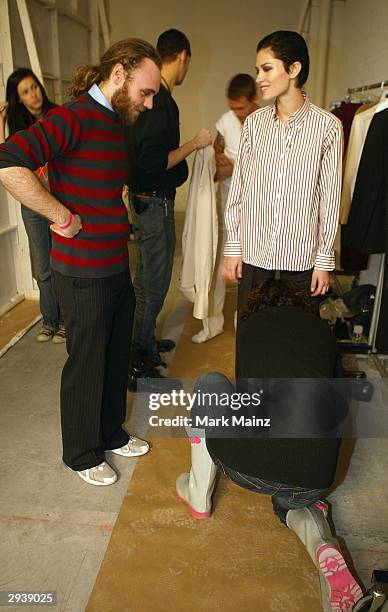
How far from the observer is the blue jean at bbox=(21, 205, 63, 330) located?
289 centimetres

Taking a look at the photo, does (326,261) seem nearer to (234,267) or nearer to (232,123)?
(234,267)

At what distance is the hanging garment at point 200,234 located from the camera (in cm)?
271

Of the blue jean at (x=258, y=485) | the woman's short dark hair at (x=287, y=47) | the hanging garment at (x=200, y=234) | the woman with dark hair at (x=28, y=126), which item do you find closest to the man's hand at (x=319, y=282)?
the blue jean at (x=258, y=485)

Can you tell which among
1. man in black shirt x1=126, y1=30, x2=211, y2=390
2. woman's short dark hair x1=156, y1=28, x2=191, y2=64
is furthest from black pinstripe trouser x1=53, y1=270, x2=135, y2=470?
woman's short dark hair x1=156, y1=28, x2=191, y2=64

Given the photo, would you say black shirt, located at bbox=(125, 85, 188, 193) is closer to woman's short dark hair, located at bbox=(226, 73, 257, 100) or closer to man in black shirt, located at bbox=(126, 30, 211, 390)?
man in black shirt, located at bbox=(126, 30, 211, 390)

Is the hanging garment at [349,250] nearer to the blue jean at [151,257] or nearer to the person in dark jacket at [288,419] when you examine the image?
the blue jean at [151,257]

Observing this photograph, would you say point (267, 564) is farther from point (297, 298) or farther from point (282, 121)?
point (282, 121)

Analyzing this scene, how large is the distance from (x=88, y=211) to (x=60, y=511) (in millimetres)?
1013

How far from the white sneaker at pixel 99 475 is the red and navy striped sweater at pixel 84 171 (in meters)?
0.74

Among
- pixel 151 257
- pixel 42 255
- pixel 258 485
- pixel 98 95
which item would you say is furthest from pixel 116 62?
pixel 42 255

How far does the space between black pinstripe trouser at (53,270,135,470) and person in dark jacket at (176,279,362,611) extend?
40 cm

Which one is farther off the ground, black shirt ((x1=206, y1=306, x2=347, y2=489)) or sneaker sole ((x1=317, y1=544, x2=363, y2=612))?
black shirt ((x1=206, y1=306, x2=347, y2=489))

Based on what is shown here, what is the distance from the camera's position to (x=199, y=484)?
1.70 meters

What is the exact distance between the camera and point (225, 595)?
1464 millimetres
